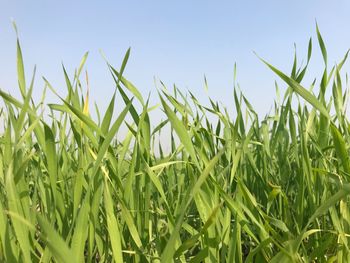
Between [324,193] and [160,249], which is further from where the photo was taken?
[324,193]

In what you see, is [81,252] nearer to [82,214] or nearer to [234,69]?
[82,214]

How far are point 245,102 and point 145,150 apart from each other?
366 millimetres

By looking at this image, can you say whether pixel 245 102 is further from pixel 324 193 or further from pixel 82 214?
pixel 82 214

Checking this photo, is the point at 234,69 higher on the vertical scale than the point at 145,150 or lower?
higher

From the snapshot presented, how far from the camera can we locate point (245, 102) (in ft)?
2.88

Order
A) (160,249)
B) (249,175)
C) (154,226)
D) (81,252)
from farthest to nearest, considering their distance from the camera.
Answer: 1. (249,175)
2. (154,226)
3. (160,249)
4. (81,252)

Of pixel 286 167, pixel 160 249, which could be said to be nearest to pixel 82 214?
pixel 160 249

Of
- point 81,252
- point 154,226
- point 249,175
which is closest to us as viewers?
point 81,252

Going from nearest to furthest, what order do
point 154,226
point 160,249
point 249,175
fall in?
point 160,249 < point 154,226 < point 249,175

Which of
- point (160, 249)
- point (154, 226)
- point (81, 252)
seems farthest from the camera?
point (154, 226)

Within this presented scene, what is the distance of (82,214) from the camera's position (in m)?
0.39

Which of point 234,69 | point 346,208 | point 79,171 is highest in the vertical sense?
point 234,69

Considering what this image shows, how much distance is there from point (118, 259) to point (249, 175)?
44 cm

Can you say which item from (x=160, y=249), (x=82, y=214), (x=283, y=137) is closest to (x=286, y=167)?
(x=283, y=137)
